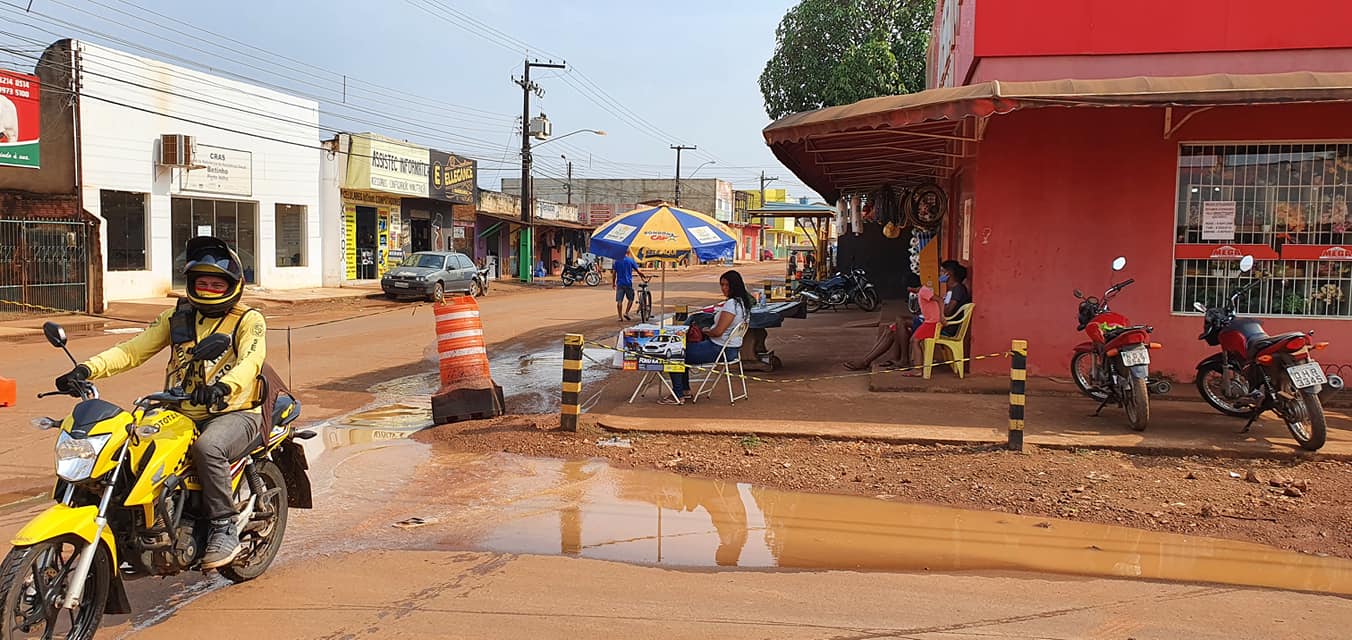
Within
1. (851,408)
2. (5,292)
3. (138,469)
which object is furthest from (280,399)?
(5,292)

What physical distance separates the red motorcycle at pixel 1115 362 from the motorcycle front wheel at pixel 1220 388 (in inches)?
18.3

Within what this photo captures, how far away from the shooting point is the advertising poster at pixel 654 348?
9.39 metres

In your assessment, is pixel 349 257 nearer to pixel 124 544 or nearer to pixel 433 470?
pixel 433 470

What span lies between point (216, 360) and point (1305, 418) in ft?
25.2

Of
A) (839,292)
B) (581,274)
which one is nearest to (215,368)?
(839,292)

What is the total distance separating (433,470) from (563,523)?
1.83 m

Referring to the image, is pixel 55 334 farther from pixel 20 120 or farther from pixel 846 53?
pixel 846 53

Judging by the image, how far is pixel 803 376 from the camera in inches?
473

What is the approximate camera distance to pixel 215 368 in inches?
183

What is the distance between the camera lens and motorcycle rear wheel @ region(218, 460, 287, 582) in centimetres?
483

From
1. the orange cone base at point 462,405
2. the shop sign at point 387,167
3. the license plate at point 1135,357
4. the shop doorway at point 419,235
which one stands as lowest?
the orange cone base at point 462,405

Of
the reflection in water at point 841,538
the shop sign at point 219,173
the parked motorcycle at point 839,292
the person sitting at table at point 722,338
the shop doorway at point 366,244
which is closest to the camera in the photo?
the reflection in water at point 841,538

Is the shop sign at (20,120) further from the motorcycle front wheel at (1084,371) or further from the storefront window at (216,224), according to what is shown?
the motorcycle front wheel at (1084,371)

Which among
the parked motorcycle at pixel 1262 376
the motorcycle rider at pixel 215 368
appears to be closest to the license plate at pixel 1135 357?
the parked motorcycle at pixel 1262 376
